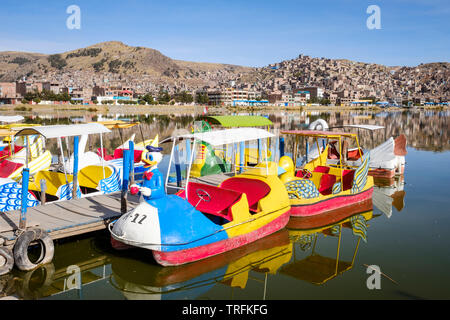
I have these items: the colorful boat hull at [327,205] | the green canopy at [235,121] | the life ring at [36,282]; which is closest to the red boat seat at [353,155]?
the colorful boat hull at [327,205]

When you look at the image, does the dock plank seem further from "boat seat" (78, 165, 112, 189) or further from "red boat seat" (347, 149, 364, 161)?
"red boat seat" (347, 149, 364, 161)

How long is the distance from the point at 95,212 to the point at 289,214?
6.35m

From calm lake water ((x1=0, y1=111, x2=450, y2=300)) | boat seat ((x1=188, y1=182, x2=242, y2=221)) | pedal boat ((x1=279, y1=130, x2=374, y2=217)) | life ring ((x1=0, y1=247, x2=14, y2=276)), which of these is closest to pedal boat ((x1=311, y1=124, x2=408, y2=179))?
pedal boat ((x1=279, y1=130, x2=374, y2=217))

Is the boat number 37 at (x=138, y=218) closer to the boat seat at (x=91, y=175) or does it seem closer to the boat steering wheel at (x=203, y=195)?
the boat steering wheel at (x=203, y=195)

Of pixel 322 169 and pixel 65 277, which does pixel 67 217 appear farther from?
pixel 322 169

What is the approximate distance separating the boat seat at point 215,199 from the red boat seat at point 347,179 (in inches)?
275

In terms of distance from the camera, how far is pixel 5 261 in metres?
9.10

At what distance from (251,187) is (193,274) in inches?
166

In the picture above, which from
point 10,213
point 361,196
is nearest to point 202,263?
point 10,213

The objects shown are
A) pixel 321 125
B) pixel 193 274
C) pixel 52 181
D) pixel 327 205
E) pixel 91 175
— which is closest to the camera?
pixel 193 274

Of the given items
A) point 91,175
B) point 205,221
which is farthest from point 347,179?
point 91,175

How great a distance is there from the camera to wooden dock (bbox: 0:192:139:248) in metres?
10.1

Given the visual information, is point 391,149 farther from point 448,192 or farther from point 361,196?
point 361,196

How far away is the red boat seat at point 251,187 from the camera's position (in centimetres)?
1267
